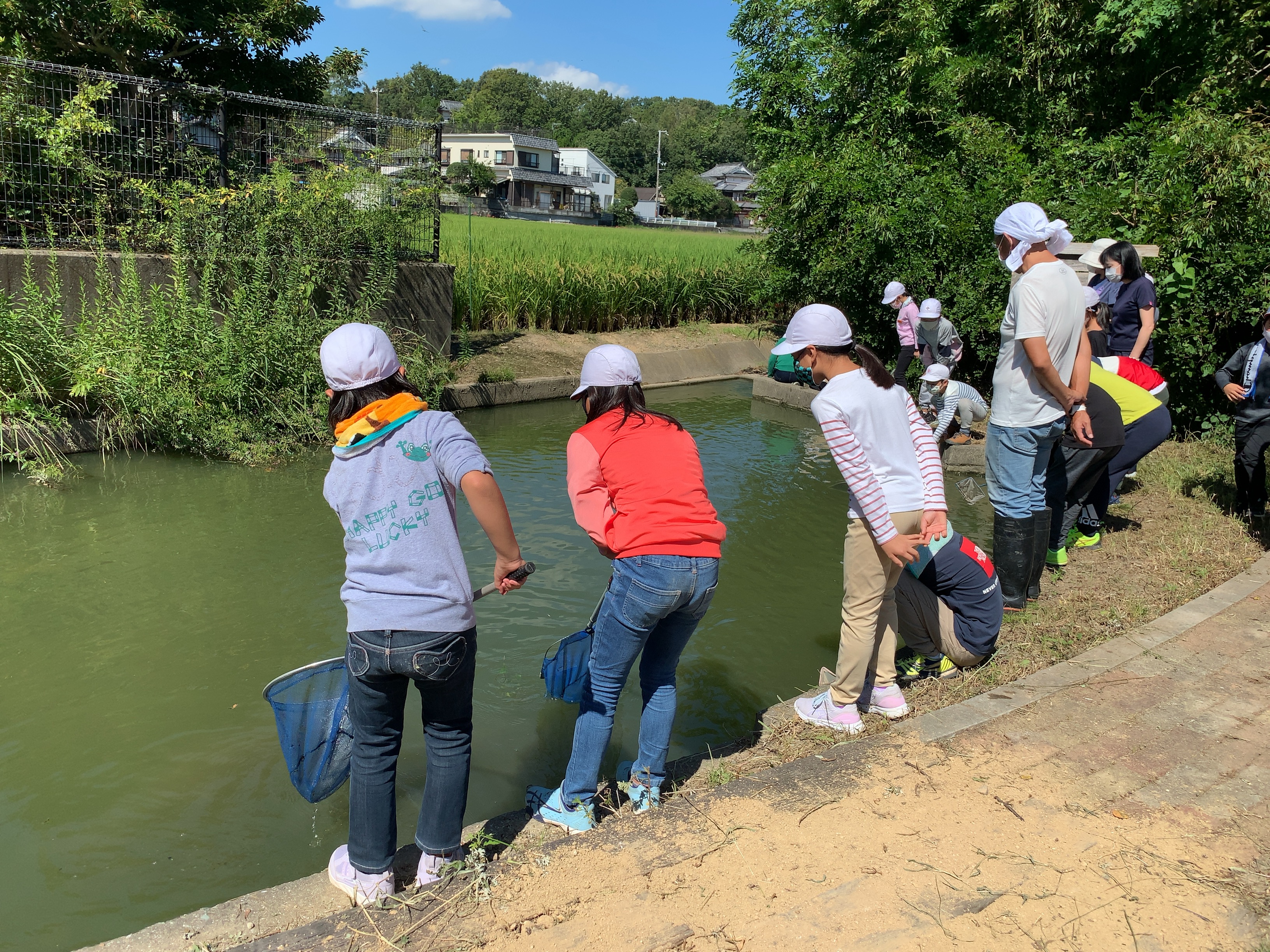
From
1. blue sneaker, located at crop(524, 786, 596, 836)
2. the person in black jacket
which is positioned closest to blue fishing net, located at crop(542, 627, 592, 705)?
blue sneaker, located at crop(524, 786, 596, 836)

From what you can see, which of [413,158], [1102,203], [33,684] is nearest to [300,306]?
[413,158]

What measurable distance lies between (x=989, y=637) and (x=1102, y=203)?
26.6 ft

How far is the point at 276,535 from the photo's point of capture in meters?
6.67

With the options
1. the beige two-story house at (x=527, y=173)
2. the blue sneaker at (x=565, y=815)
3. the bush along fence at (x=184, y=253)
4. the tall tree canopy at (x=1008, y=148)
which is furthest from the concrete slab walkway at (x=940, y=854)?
the beige two-story house at (x=527, y=173)

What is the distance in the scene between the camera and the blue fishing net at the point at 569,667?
3.61 meters

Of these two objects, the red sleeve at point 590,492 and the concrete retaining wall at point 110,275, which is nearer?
the red sleeve at point 590,492

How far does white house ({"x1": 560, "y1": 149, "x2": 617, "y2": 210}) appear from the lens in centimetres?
10175

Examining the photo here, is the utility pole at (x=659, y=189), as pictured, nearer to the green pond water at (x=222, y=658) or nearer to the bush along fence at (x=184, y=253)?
the bush along fence at (x=184, y=253)

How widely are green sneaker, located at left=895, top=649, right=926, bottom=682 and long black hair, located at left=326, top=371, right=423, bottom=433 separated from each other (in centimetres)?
288

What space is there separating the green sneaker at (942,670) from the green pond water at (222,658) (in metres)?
0.72

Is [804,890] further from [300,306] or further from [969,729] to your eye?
[300,306]

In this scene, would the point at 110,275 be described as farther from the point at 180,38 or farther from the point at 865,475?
the point at 865,475

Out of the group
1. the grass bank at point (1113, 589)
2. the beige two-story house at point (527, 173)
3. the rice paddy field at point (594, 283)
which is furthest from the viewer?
the beige two-story house at point (527, 173)

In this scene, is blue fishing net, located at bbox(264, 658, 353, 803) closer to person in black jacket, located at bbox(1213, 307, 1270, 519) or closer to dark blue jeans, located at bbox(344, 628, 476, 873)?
dark blue jeans, located at bbox(344, 628, 476, 873)
